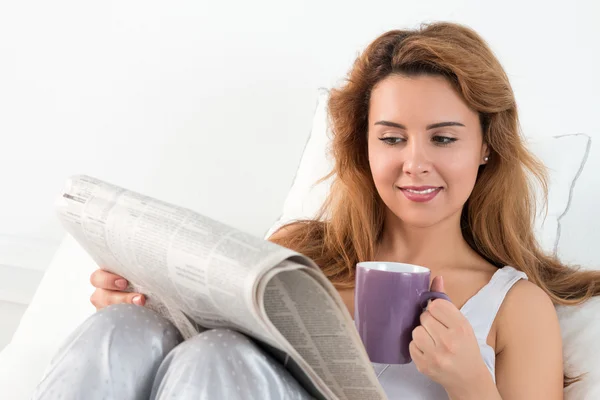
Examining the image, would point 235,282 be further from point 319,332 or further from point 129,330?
point 129,330

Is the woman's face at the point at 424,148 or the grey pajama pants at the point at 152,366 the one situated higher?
the woman's face at the point at 424,148

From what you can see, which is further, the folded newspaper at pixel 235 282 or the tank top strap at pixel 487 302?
the tank top strap at pixel 487 302

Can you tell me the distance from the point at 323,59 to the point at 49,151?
0.81 metres

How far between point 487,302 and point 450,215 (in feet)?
0.51

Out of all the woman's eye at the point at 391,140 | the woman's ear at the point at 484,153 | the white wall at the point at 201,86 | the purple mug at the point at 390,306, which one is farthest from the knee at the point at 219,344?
the white wall at the point at 201,86

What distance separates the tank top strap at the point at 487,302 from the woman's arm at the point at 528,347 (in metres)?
0.01

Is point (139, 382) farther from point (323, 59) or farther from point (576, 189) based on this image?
point (323, 59)

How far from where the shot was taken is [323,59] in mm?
1864

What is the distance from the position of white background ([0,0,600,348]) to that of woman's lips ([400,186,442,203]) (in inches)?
18.0

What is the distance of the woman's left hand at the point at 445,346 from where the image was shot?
1.01 m

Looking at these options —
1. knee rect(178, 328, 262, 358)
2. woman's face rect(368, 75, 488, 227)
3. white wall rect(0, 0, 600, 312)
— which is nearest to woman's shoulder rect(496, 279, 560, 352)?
woman's face rect(368, 75, 488, 227)

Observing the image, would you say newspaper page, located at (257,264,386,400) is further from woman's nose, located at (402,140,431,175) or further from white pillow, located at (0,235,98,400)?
white pillow, located at (0,235,98,400)

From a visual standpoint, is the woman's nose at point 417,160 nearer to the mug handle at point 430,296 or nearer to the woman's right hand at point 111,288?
the mug handle at point 430,296

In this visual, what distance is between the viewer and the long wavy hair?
126cm
